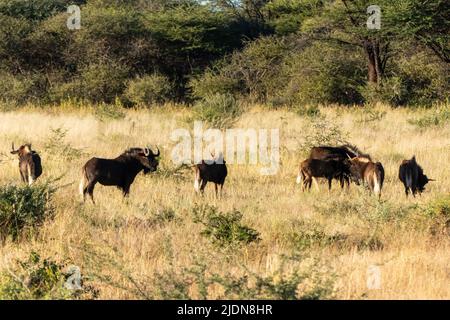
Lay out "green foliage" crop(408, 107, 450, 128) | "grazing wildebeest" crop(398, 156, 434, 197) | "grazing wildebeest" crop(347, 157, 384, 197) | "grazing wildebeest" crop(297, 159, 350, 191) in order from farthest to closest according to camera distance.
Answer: "green foliage" crop(408, 107, 450, 128) < "grazing wildebeest" crop(297, 159, 350, 191) < "grazing wildebeest" crop(398, 156, 434, 197) < "grazing wildebeest" crop(347, 157, 384, 197)

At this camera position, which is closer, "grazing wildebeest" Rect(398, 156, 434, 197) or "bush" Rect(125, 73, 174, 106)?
"grazing wildebeest" Rect(398, 156, 434, 197)

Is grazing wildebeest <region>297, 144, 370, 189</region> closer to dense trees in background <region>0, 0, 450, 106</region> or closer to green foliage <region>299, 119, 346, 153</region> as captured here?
green foliage <region>299, 119, 346, 153</region>

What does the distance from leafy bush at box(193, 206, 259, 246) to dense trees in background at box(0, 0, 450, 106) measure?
16072mm

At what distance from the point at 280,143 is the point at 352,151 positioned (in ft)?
12.7

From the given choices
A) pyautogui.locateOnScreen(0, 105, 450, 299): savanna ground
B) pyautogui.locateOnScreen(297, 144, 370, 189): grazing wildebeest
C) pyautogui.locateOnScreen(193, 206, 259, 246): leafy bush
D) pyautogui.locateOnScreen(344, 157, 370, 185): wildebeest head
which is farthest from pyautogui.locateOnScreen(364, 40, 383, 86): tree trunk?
pyautogui.locateOnScreen(193, 206, 259, 246): leafy bush

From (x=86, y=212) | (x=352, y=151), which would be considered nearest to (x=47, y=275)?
(x=86, y=212)

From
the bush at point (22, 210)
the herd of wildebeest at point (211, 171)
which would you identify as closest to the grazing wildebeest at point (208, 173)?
the herd of wildebeest at point (211, 171)

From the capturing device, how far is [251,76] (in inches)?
1170

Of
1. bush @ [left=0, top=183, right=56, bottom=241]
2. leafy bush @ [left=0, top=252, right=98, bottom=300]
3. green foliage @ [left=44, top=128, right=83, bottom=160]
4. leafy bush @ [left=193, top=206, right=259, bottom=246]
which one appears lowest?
leafy bush @ [left=0, top=252, right=98, bottom=300]

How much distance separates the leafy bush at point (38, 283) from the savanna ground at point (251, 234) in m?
0.18

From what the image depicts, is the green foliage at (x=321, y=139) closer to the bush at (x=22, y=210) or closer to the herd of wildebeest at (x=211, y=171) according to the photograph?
the herd of wildebeest at (x=211, y=171)

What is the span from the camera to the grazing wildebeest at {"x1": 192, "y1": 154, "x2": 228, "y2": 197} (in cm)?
1088

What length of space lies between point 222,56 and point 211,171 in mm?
22104

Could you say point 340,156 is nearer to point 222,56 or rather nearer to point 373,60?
point 373,60
